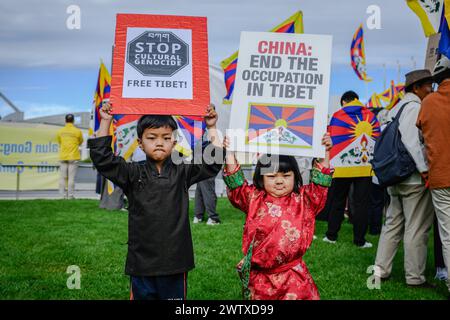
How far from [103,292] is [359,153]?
4.33m

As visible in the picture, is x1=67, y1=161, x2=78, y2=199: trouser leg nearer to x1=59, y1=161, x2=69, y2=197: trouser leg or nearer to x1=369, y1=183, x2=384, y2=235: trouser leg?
x1=59, y1=161, x2=69, y2=197: trouser leg

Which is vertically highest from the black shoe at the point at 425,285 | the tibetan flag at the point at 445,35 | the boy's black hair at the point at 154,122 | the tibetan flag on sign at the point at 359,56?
the tibetan flag on sign at the point at 359,56

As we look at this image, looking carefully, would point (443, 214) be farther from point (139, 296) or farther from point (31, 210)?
point (31, 210)

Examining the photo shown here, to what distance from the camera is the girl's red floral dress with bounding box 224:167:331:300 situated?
3232mm

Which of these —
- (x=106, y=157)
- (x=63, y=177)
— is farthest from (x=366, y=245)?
(x=63, y=177)

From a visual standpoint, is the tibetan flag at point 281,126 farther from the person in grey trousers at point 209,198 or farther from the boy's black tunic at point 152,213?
the person in grey trousers at point 209,198

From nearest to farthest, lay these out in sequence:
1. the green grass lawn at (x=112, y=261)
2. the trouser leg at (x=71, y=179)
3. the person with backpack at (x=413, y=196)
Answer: the green grass lawn at (x=112, y=261), the person with backpack at (x=413, y=196), the trouser leg at (x=71, y=179)

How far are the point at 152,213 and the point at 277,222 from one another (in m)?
0.78

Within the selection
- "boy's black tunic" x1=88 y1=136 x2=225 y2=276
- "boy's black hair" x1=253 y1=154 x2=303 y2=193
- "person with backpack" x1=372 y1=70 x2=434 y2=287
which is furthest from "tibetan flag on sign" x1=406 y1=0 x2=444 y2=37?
"boy's black tunic" x1=88 y1=136 x2=225 y2=276

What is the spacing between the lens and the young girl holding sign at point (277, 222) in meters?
3.24

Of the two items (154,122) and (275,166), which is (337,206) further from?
(154,122)

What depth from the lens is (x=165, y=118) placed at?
347 cm

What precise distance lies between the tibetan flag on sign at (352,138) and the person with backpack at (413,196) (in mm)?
1935

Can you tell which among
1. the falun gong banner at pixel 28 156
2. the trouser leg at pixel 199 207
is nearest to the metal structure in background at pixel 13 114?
the falun gong banner at pixel 28 156
